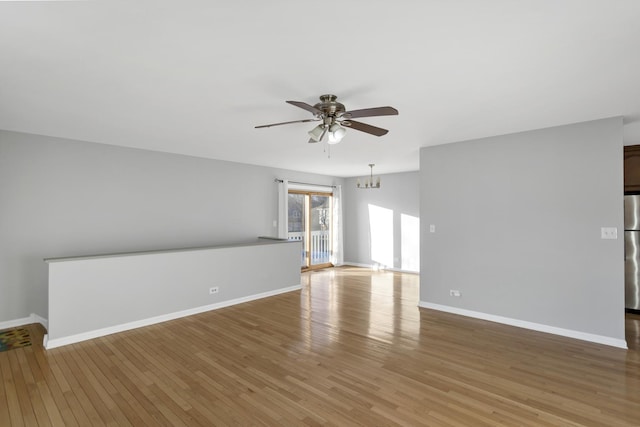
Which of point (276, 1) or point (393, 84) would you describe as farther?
point (393, 84)

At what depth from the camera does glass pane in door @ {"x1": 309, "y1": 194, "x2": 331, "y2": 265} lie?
8.06 meters

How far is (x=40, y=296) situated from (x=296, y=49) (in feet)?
15.5

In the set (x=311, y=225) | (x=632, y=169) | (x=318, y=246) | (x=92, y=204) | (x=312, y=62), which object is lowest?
(x=318, y=246)

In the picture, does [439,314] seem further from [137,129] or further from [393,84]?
[137,129]

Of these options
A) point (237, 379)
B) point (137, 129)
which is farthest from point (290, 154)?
point (237, 379)

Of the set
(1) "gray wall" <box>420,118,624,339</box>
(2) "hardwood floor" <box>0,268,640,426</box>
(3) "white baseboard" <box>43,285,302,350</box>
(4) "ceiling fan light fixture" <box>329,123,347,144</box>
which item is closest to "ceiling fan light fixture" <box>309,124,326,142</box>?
(4) "ceiling fan light fixture" <box>329,123,347,144</box>

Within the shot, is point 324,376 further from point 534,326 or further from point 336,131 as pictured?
point 534,326

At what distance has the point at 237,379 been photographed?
2.65 metres

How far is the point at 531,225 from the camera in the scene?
3.85m

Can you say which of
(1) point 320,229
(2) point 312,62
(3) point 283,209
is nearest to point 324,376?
(2) point 312,62

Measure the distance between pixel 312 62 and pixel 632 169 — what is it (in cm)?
547

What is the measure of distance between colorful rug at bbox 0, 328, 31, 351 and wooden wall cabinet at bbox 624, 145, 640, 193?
8245 millimetres

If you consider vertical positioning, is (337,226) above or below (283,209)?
below

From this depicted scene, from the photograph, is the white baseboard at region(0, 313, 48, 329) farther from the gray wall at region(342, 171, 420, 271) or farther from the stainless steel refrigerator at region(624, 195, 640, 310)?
the stainless steel refrigerator at region(624, 195, 640, 310)
